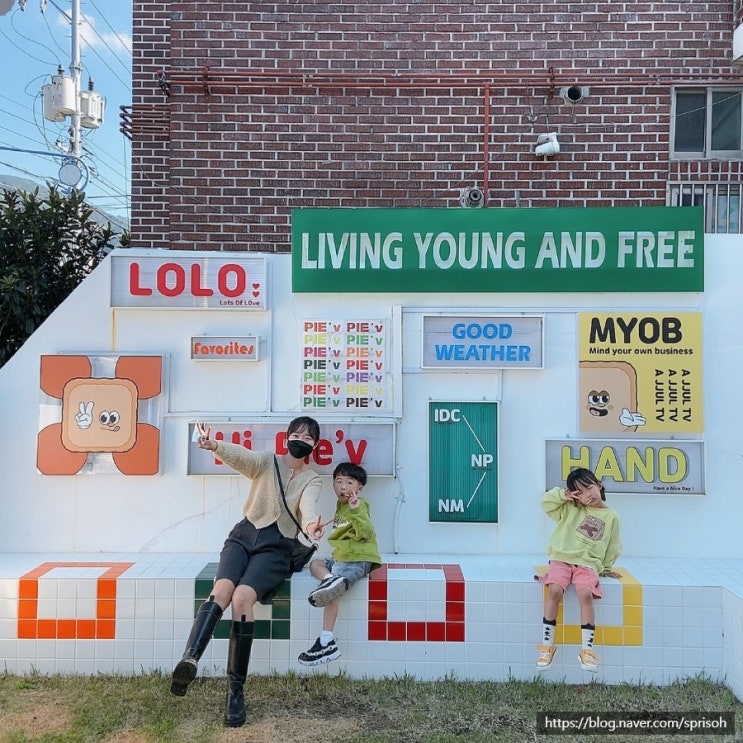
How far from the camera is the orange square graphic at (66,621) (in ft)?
12.7

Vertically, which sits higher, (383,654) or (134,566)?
(134,566)

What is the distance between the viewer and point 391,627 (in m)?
3.86

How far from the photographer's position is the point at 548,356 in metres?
4.50

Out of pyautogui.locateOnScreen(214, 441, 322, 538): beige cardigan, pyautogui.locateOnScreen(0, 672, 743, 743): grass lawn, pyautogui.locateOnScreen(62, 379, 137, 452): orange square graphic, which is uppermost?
pyautogui.locateOnScreen(62, 379, 137, 452): orange square graphic

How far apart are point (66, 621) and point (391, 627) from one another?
6.28ft

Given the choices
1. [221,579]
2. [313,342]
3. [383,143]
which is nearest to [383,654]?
[221,579]

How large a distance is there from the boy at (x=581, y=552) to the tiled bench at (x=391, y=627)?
0.11 metres

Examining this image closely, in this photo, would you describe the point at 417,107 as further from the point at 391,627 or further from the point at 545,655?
the point at 545,655

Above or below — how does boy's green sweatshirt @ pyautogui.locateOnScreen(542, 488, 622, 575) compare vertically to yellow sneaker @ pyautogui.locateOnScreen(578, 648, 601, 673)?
above

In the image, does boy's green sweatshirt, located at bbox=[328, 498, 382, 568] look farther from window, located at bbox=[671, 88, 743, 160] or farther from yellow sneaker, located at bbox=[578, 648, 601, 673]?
window, located at bbox=[671, 88, 743, 160]

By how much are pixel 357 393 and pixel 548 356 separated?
133cm

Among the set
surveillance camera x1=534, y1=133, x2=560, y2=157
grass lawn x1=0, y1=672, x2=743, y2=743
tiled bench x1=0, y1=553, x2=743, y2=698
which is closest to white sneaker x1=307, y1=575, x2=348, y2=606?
tiled bench x1=0, y1=553, x2=743, y2=698

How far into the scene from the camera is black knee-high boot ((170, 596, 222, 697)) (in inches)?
132

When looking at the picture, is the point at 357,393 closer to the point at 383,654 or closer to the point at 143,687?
A: the point at 383,654
